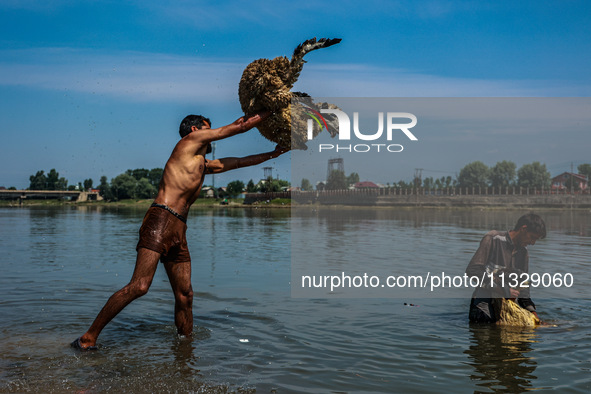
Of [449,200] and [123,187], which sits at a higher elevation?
[123,187]

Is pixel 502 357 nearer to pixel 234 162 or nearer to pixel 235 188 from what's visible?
pixel 234 162

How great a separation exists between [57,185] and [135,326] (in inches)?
7941

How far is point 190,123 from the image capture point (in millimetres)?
6824

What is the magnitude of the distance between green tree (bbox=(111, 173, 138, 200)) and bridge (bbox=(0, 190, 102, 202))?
49.9ft

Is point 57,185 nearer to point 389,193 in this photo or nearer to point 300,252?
point 389,193

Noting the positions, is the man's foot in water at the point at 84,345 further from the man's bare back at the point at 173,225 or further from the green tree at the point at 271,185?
the green tree at the point at 271,185

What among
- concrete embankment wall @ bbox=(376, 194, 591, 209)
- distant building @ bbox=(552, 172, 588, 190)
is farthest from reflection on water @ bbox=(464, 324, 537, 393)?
distant building @ bbox=(552, 172, 588, 190)

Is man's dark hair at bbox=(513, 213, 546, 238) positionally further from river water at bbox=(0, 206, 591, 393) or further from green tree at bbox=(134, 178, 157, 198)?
green tree at bbox=(134, 178, 157, 198)

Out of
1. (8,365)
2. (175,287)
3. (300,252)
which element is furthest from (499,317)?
(300,252)

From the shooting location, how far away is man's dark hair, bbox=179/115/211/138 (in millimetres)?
6812

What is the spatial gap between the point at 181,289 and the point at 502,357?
378 cm

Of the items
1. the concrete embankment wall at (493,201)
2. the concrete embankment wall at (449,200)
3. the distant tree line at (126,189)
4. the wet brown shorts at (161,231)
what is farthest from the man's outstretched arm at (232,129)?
the distant tree line at (126,189)

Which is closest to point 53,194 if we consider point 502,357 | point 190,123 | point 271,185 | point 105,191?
point 105,191

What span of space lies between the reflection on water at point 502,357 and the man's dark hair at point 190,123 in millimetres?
4166
